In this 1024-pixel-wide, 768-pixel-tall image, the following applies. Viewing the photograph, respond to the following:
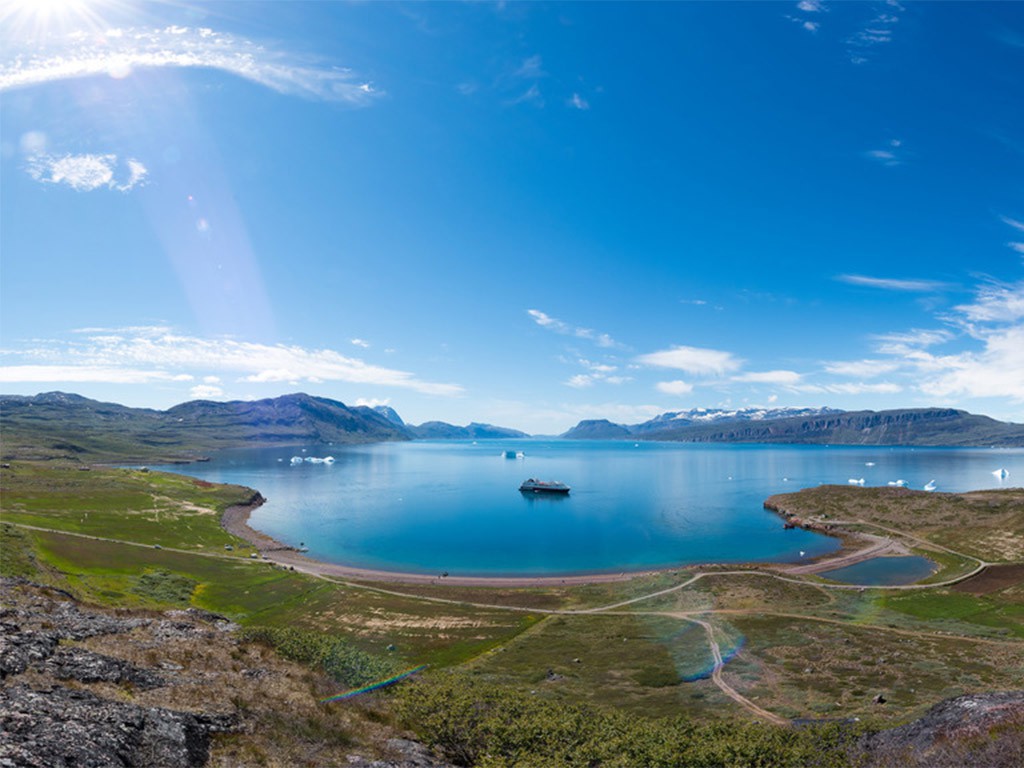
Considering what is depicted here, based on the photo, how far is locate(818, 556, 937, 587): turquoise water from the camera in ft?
287

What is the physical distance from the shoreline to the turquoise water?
2.52 metres

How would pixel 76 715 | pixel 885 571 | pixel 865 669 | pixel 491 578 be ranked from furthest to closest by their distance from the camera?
pixel 885 571 < pixel 491 578 < pixel 865 669 < pixel 76 715

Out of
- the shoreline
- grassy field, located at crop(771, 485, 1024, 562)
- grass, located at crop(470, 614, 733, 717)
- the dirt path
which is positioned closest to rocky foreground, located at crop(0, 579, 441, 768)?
grass, located at crop(470, 614, 733, 717)

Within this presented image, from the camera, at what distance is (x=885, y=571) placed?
9419 cm

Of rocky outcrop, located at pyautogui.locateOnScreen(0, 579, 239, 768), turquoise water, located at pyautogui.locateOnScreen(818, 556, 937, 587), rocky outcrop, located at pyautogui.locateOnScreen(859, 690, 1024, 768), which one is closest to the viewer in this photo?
rocky outcrop, located at pyautogui.locateOnScreen(0, 579, 239, 768)

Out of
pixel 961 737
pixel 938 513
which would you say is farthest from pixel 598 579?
pixel 938 513

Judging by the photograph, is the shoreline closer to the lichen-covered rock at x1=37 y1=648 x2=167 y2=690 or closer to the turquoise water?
the turquoise water

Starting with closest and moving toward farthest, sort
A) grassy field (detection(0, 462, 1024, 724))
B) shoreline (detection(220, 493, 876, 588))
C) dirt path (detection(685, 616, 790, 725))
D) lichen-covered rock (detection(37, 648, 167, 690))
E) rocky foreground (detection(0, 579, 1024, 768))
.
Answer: rocky foreground (detection(0, 579, 1024, 768)) → lichen-covered rock (detection(37, 648, 167, 690)) → dirt path (detection(685, 616, 790, 725)) → grassy field (detection(0, 462, 1024, 724)) → shoreline (detection(220, 493, 876, 588))

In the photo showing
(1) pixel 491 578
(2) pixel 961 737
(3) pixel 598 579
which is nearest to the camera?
(2) pixel 961 737

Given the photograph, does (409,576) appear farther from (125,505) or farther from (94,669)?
(125,505)

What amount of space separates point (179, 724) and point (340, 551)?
332 ft

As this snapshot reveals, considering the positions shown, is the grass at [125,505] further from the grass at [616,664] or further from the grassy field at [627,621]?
the grass at [616,664]

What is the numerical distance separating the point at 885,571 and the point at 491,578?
73503 millimetres

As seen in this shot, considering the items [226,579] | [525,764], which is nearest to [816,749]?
[525,764]
